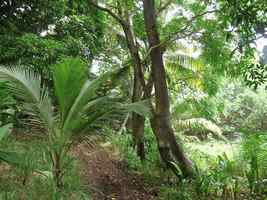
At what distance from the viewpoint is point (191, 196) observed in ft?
16.4

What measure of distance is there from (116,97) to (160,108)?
1.81 metres

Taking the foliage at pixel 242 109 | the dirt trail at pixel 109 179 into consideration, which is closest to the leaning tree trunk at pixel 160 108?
the dirt trail at pixel 109 179

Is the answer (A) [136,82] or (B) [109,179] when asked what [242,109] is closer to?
(A) [136,82]

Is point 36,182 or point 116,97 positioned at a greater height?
point 116,97

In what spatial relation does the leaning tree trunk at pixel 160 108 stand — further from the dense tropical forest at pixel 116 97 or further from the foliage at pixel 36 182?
the foliage at pixel 36 182

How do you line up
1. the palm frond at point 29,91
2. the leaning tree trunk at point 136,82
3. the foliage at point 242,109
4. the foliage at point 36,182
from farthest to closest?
the foliage at point 242,109 → the leaning tree trunk at point 136,82 → the palm frond at point 29,91 → the foliage at point 36,182

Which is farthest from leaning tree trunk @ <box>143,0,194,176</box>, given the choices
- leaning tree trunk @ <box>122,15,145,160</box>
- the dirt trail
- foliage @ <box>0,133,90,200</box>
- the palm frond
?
the palm frond

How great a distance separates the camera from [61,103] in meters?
4.10

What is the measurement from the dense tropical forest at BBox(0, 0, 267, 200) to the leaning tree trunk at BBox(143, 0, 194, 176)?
0.05ft

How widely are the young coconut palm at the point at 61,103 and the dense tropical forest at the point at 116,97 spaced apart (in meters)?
0.01

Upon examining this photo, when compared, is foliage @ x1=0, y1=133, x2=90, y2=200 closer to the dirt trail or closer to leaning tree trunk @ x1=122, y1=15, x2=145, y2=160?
the dirt trail

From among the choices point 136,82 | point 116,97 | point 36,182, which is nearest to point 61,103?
point 116,97

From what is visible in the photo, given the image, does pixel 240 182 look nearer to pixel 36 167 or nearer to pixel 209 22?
pixel 209 22

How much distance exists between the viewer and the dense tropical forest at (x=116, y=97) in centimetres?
402
